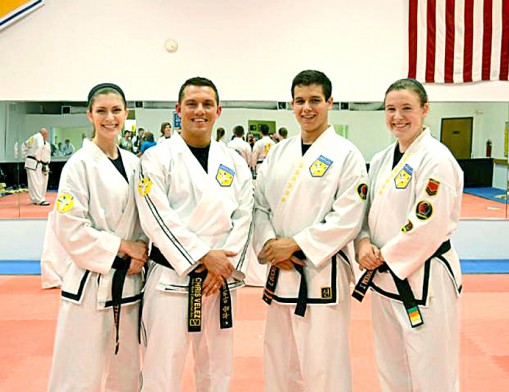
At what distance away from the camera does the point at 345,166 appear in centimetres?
284

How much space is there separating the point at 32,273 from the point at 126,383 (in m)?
4.30

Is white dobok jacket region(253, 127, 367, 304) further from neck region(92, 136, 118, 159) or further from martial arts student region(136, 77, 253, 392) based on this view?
neck region(92, 136, 118, 159)

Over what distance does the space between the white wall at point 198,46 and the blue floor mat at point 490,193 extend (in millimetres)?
2501

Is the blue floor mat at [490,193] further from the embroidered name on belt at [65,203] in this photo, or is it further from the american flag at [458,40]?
the embroidered name on belt at [65,203]

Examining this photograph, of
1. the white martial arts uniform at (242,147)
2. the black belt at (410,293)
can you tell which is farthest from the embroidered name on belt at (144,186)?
the white martial arts uniform at (242,147)

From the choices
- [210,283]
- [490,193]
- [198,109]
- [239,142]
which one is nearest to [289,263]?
[210,283]

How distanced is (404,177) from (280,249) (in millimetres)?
696

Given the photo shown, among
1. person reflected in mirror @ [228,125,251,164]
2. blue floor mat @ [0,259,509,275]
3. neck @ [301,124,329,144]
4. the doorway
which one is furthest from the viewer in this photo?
the doorway

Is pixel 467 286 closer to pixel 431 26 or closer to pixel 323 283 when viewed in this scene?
pixel 431 26

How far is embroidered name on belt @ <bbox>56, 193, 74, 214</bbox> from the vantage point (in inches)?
104

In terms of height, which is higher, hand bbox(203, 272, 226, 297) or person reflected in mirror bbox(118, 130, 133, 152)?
person reflected in mirror bbox(118, 130, 133, 152)

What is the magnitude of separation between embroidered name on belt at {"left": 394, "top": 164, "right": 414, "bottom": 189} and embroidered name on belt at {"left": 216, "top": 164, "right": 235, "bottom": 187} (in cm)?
81

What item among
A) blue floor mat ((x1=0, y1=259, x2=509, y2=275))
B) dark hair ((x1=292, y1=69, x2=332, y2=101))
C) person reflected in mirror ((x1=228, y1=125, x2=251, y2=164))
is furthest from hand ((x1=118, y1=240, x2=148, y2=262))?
blue floor mat ((x1=0, y1=259, x2=509, y2=275))

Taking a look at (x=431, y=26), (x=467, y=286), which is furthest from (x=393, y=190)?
(x=431, y=26)
